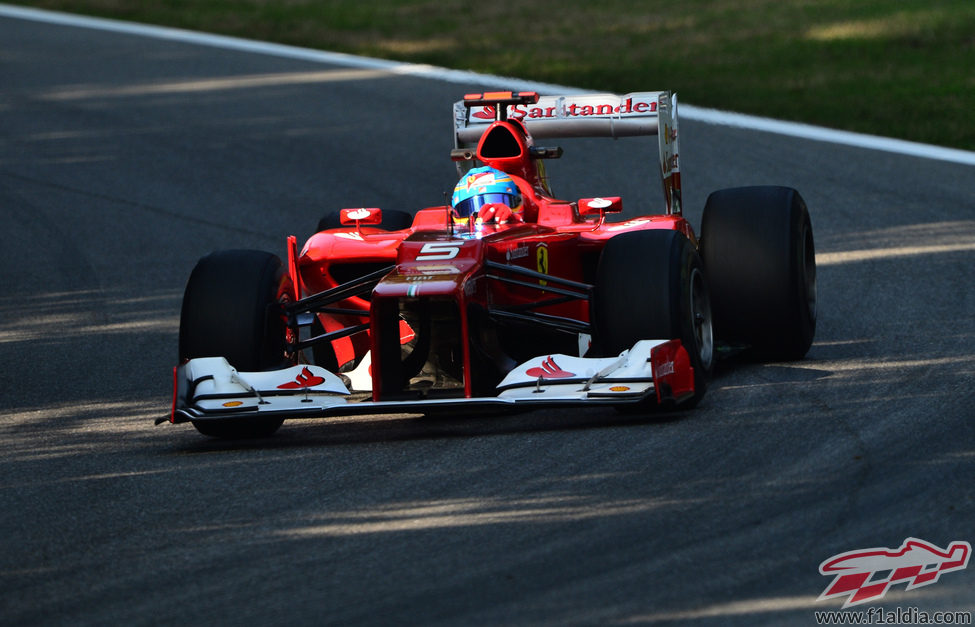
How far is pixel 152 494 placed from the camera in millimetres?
6938

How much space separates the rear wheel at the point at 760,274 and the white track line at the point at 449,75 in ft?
25.9

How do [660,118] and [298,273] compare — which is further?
[660,118]

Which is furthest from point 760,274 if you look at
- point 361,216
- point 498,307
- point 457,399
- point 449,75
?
point 449,75

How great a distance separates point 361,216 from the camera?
941 cm

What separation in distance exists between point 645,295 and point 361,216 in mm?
2407

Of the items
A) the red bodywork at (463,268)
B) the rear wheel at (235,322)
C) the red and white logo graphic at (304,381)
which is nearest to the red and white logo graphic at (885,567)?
the red bodywork at (463,268)

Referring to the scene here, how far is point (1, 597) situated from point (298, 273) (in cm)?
373

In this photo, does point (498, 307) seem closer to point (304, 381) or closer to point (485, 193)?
point (485, 193)

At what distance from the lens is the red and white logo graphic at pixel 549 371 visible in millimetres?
7543

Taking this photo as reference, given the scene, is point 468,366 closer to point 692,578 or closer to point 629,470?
point 629,470

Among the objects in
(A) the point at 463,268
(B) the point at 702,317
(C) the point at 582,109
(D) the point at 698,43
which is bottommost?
(B) the point at 702,317

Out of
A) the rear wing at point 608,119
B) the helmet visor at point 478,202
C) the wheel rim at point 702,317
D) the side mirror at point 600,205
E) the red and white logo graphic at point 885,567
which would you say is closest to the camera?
the red and white logo graphic at point 885,567

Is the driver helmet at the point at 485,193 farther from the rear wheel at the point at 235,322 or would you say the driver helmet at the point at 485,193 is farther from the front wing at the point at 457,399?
the front wing at the point at 457,399

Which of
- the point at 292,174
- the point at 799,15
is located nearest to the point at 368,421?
the point at 292,174
